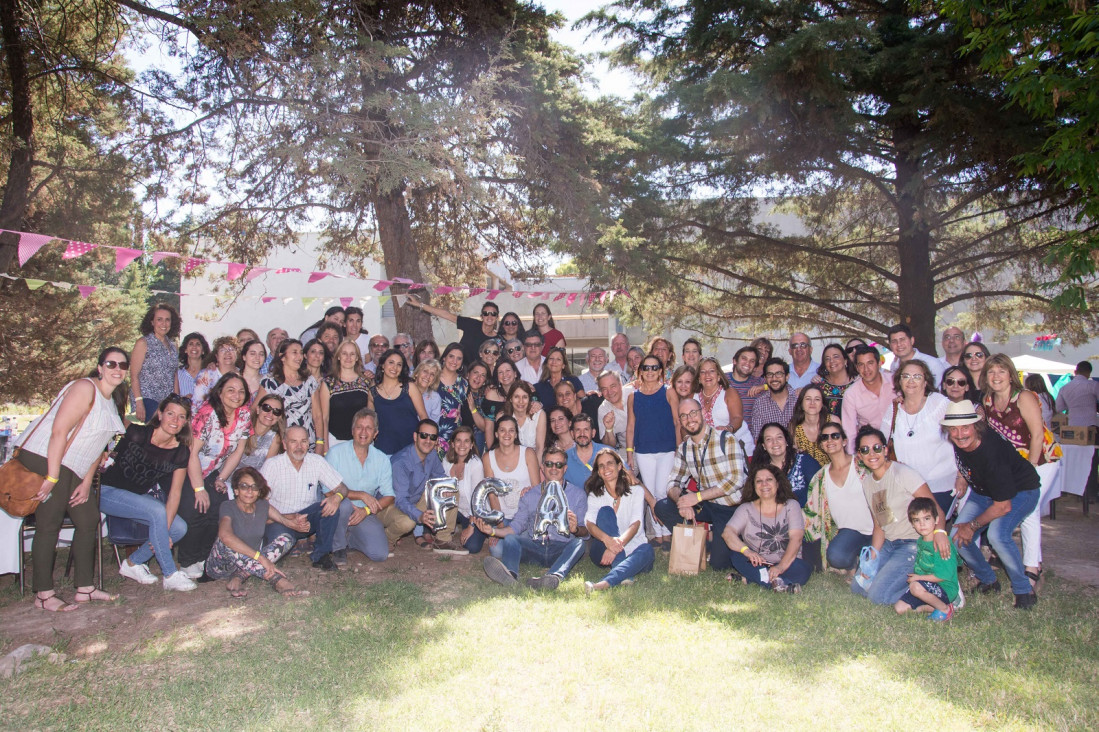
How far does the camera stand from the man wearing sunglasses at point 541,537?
18.3 ft

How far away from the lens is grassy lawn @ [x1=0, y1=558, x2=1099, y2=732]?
3.30 m

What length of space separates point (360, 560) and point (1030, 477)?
4794 mm

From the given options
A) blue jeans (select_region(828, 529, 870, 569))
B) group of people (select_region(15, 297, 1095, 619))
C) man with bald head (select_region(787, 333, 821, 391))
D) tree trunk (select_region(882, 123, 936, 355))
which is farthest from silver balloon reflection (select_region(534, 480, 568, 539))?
tree trunk (select_region(882, 123, 936, 355))

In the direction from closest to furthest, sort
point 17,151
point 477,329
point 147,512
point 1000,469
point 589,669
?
point 589,669 < point 1000,469 < point 147,512 < point 477,329 < point 17,151

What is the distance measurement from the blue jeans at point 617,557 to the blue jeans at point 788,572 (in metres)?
0.64

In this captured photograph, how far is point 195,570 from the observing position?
545cm

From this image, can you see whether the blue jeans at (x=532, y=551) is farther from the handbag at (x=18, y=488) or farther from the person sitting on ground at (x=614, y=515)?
the handbag at (x=18, y=488)

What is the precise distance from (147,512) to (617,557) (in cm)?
323

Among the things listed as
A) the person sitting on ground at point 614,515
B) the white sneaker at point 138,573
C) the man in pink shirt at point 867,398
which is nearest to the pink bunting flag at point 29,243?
the white sneaker at point 138,573

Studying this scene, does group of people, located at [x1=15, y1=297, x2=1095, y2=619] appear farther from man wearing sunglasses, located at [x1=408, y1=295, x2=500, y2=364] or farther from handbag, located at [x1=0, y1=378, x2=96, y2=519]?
man wearing sunglasses, located at [x1=408, y1=295, x2=500, y2=364]

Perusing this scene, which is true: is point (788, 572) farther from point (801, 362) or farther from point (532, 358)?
point (532, 358)

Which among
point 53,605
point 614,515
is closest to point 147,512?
point 53,605

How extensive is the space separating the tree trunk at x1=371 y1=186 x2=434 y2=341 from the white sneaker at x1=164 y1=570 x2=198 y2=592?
4.83 meters

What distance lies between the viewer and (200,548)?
5.48 meters
